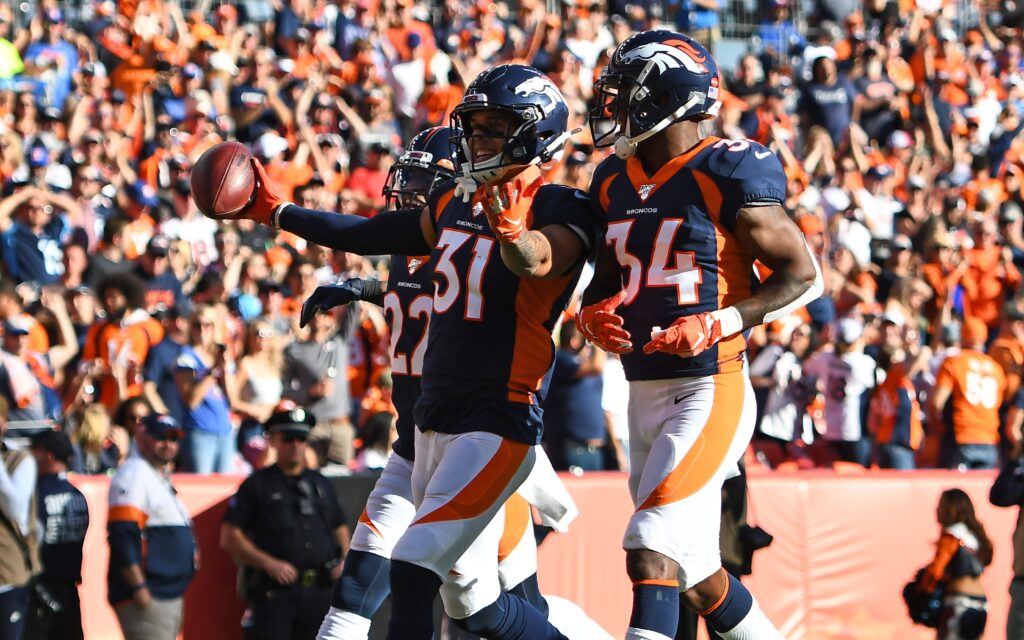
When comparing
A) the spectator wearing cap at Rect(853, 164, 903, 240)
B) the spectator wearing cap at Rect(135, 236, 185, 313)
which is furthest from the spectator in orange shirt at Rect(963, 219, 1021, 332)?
the spectator wearing cap at Rect(135, 236, 185, 313)

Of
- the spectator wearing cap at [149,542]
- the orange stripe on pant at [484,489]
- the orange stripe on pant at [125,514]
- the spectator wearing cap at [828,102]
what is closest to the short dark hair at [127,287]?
the spectator wearing cap at [149,542]

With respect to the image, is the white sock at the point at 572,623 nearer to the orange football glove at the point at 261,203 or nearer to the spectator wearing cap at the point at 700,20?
the orange football glove at the point at 261,203

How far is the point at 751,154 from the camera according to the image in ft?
16.0

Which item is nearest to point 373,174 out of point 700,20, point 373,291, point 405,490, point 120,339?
point 120,339

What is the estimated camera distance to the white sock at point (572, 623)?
538 centimetres

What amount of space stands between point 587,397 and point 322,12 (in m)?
6.67

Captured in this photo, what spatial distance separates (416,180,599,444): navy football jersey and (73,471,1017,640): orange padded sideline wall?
322cm

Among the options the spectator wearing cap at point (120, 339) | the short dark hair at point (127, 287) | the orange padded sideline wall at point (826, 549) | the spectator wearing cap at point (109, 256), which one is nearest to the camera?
the orange padded sideline wall at point (826, 549)

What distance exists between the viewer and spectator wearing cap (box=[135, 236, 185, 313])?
1009cm

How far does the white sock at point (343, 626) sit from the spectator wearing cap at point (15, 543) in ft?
5.88

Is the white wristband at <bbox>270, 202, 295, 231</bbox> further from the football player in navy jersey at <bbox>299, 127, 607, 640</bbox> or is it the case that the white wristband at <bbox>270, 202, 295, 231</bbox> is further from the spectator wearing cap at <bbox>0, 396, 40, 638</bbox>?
the spectator wearing cap at <bbox>0, 396, 40, 638</bbox>

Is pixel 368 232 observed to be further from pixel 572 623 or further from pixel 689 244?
pixel 572 623

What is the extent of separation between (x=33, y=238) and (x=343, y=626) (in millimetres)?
5954

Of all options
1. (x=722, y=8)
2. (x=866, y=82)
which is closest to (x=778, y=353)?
(x=866, y=82)
